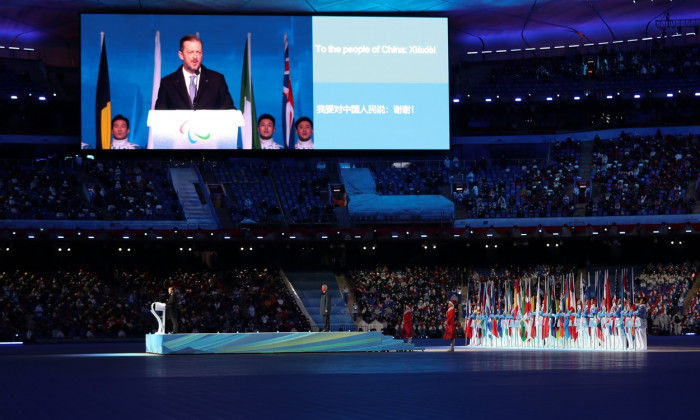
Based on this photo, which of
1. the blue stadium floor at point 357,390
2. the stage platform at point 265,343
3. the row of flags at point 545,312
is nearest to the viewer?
the blue stadium floor at point 357,390

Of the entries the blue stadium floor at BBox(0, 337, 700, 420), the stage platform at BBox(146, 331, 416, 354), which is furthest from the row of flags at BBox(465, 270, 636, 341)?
the blue stadium floor at BBox(0, 337, 700, 420)

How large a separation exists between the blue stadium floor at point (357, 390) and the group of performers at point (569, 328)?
794 centimetres

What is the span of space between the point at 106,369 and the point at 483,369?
6.89m

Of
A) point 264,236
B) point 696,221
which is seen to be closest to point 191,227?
point 264,236

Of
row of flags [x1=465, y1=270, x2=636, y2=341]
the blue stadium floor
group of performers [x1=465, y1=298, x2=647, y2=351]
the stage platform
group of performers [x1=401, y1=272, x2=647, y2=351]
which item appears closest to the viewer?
the blue stadium floor

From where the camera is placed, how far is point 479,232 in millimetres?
48375

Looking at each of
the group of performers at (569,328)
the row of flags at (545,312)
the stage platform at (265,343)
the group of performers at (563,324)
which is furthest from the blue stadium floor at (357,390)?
the row of flags at (545,312)

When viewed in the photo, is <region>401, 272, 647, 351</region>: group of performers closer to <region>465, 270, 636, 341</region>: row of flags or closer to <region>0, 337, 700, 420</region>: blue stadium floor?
<region>465, 270, 636, 341</region>: row of flags

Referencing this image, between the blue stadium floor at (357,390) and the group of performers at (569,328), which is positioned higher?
the blue stadium floor at (357,390)

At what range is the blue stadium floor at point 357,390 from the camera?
1055cm

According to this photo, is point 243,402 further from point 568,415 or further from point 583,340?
point 583,340

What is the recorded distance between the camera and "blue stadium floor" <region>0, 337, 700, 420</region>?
10.5m

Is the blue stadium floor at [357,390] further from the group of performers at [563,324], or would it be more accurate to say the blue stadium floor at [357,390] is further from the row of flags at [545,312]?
the row of flags at [545,312]

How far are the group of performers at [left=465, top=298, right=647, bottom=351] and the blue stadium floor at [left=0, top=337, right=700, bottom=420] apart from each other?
7939 millimetres
